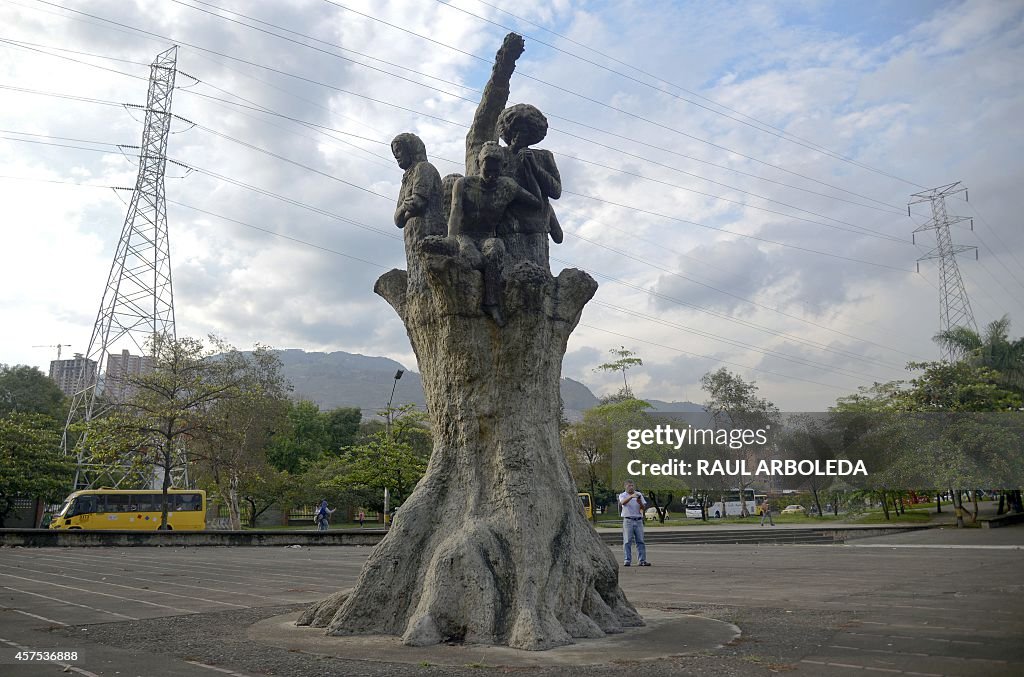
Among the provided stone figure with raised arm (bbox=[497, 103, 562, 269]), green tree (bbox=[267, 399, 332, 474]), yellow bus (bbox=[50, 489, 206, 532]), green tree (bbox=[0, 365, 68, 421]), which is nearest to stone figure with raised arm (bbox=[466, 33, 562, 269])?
stone figure with raised arm (bbox=[497, 103, 562, 269])

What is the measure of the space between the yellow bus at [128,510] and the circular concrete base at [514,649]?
1194 inches

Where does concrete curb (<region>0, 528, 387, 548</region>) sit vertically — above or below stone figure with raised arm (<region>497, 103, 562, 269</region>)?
below

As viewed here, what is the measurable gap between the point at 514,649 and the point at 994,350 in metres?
38.8

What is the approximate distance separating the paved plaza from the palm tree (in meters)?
24.4

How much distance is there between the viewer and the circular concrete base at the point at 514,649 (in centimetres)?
551

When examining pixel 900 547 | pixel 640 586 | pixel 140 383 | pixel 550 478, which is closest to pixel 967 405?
pixel 900 547

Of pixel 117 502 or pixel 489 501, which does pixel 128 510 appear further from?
pixel 489 501

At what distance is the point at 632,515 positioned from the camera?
48.2ft

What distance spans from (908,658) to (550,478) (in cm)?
314

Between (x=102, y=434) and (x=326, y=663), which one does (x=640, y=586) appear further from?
(x=102, y=434)

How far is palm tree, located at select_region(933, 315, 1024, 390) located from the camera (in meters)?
36.2

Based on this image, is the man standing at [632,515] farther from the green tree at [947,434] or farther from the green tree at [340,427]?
the green tree at [340,427]

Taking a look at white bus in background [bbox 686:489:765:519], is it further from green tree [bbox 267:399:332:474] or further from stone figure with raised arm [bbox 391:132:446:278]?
stone figure with raised arm [bbox 391:132:446:278]

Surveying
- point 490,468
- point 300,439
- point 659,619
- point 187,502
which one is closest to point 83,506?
point 187,502
